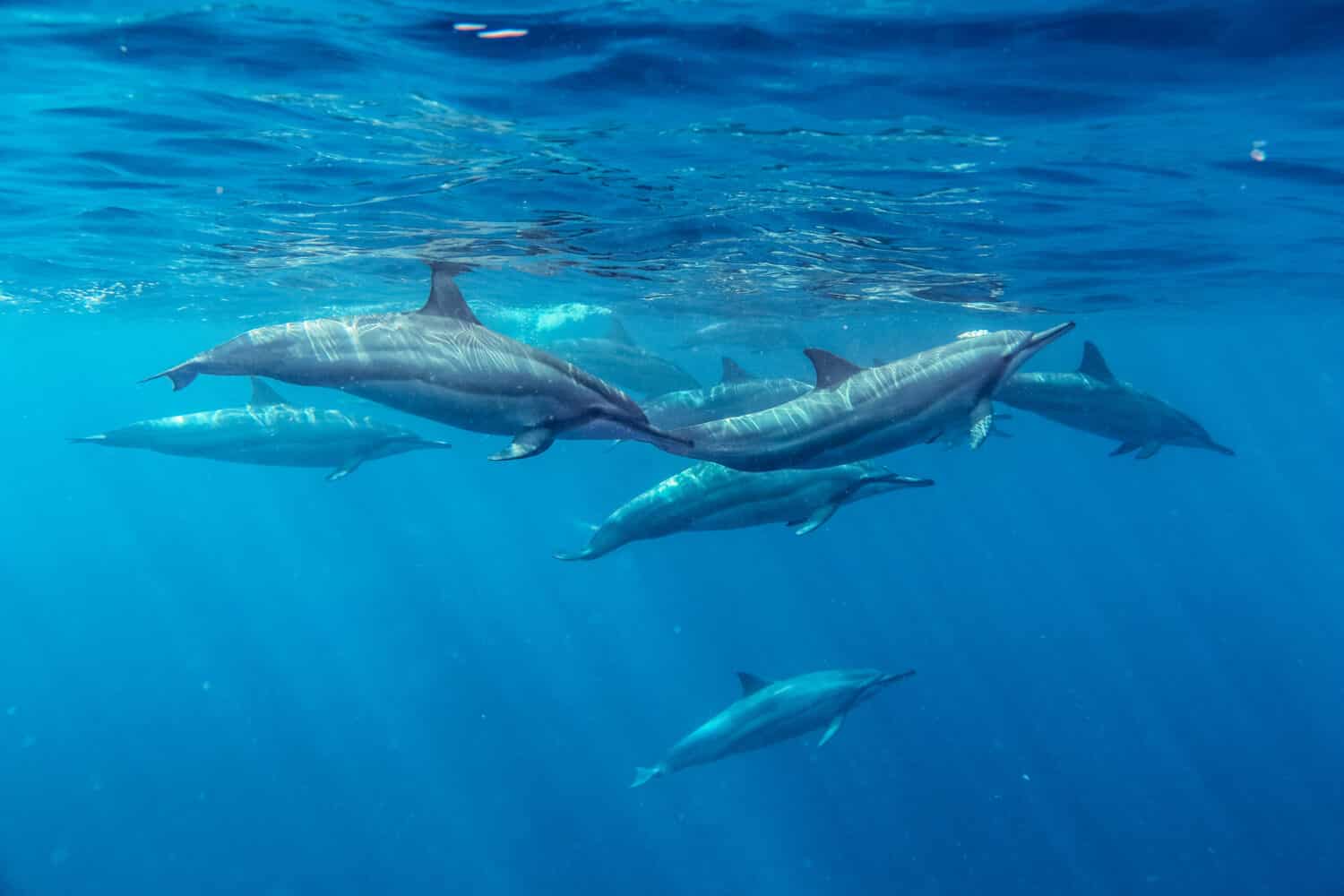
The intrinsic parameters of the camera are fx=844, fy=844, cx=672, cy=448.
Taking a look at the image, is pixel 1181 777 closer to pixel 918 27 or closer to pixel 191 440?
pixel 918 27

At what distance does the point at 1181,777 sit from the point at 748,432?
26595 millimetres

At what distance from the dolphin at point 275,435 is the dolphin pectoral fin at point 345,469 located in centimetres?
1

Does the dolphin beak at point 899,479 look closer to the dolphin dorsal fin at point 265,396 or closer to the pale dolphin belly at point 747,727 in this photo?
the pale dolphin belly at point 747,727

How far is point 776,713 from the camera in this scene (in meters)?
12.3

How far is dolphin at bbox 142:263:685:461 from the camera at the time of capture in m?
4.88

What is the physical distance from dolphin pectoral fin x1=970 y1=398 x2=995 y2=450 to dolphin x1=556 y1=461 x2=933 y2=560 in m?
2.98

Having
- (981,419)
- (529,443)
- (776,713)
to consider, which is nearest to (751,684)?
(776,713)

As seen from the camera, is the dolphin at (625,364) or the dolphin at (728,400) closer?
the dolphin at (728,400)

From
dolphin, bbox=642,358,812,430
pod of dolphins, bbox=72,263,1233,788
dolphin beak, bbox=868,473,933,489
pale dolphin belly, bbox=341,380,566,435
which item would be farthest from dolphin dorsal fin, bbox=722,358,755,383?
pale dolphin belly, bbox=341,380,566,435

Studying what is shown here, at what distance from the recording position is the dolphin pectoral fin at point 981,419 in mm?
5949

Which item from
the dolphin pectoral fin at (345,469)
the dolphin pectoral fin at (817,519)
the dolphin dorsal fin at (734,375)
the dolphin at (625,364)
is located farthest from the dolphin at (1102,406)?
the dolphin pectoral fin at (345,469)

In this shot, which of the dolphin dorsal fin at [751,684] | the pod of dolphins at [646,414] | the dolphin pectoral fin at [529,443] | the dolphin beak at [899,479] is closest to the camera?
the dolphin pectoral fin at [529,443]

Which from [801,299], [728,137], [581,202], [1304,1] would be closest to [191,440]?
[581,202]

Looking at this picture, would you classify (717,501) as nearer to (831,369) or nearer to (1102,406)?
(831,369)
